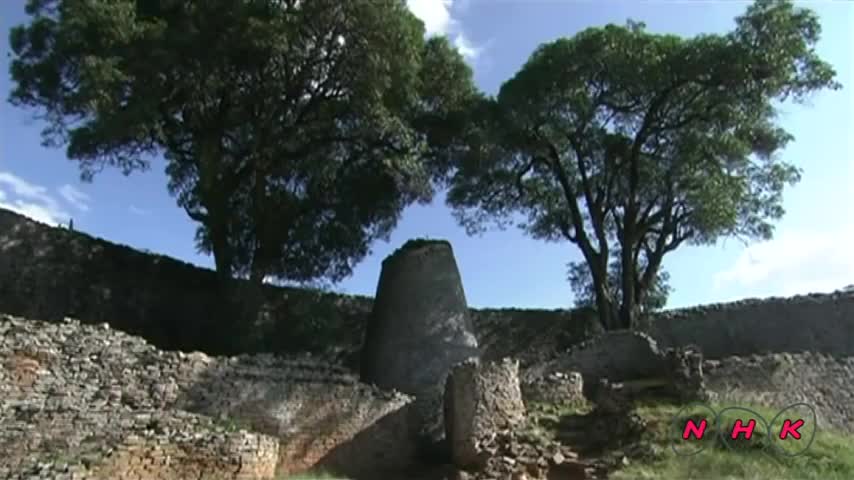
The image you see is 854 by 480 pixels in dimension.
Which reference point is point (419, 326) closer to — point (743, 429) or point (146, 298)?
point (146, 298)

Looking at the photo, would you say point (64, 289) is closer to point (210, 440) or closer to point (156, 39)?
point (156, 39)

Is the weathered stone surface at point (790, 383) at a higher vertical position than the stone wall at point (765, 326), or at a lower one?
lower

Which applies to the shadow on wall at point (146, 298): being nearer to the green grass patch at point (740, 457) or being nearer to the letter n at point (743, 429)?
the green grass patch at point (740, 457)

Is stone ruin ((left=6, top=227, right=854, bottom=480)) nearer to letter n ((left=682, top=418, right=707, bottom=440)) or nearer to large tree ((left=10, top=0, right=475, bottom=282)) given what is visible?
letter n ((left=682, top=418, right=707, bottom=440))

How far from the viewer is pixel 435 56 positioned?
19.7 meters

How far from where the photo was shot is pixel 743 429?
10.2 m

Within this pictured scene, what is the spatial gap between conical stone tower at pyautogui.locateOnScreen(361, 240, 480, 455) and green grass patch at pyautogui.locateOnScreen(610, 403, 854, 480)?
14.6 feet

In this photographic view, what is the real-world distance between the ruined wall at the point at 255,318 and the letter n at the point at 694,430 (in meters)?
6.94

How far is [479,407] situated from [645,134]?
9434 mm

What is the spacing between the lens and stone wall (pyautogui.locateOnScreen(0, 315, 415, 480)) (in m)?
8.74

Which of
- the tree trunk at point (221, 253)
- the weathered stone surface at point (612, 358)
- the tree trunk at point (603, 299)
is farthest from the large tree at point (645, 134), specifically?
the tree trunk at point (221, 253)

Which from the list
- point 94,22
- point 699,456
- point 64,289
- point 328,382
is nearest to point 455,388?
point 328,382

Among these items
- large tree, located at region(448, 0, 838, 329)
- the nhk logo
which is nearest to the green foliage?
large tree, located at region(448, 0, 838, 329)

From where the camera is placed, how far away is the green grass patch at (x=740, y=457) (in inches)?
356
